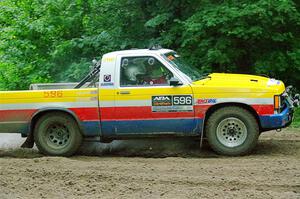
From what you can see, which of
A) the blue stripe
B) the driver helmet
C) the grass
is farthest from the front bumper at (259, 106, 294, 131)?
the grass

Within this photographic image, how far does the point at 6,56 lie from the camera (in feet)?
52.6

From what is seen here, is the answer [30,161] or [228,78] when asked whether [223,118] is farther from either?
[30,161]

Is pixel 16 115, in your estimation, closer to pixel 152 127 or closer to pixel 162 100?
pixel 152 127

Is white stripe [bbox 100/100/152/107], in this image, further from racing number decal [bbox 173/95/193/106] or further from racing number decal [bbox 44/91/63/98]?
racing number decal [bbox 44/91/63/98]

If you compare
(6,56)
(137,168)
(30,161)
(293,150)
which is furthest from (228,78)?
(6,56)

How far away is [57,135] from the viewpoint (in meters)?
9.63

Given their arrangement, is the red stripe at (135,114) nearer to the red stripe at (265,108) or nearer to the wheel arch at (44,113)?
the wheel arch at (44,113)

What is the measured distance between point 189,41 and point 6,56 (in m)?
6.07

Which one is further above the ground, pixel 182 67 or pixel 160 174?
pixel 182 67

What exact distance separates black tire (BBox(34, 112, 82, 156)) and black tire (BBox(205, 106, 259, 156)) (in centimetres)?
239

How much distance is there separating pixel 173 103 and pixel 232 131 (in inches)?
43.4

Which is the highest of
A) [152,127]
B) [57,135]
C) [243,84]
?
[243,84]

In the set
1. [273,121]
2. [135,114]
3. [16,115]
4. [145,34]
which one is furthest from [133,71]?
[145,34]

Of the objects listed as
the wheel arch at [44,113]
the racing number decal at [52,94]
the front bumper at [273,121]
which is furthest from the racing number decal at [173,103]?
the racing number decal at [52,94]
